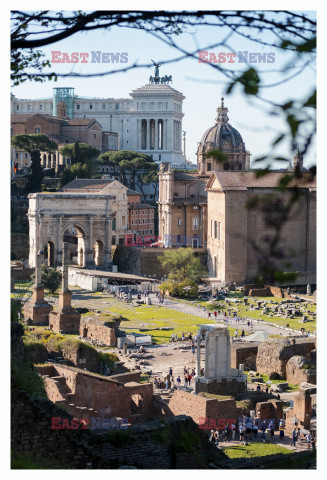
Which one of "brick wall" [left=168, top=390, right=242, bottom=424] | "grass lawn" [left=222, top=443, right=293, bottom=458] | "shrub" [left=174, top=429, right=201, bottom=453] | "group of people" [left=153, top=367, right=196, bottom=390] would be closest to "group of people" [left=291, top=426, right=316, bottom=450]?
"grass lawn" [left=222, top=443, right=293, bottom=458]

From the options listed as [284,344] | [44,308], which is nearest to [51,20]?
[284,344]

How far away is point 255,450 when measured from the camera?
13.2 m

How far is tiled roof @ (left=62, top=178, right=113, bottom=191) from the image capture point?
42.7 m

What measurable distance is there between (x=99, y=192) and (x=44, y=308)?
17.2 m

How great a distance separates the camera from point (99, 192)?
4225 cm

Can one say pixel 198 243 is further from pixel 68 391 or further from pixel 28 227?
pixel 68 391

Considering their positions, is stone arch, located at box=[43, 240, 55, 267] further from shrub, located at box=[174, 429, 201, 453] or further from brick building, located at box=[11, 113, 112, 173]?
shrub, located at box=[174, 429, 201, 453]

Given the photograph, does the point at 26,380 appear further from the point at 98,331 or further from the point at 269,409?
the point at 98,331

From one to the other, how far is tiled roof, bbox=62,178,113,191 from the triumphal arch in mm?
2292

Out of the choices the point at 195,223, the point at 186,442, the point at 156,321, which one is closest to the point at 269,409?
the point at 186,442

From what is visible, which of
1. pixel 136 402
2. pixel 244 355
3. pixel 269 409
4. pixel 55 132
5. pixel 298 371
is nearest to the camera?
pixel 136 402

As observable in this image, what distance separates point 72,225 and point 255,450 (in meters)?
27.8

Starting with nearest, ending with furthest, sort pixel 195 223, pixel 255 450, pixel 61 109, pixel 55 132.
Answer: pixel 255 450, pixel 195 223, pixel 55 132, pixel 61 109

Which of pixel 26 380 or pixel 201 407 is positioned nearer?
pixel 26 380
